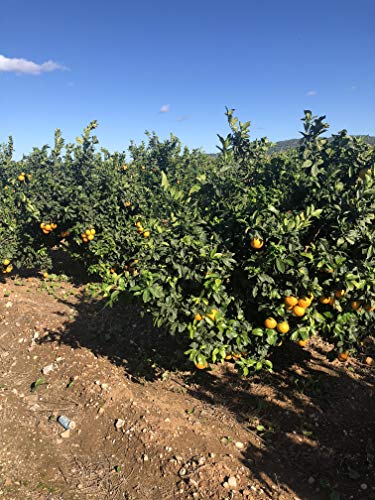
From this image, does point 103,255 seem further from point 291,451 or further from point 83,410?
point 291,451

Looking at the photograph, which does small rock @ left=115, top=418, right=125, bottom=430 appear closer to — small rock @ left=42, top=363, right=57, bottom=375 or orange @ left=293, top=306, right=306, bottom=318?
small rock @ left=42, top=363, right=57, bottom=375

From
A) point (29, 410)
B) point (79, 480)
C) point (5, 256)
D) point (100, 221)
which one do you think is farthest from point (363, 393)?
point (5, 256)

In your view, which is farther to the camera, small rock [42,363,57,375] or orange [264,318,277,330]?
small rock [42,363,57,375]

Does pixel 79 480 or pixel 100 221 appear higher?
pixel 100 221

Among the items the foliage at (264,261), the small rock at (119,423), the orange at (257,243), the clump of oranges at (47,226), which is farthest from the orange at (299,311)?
the clump of oranges at (47,226)

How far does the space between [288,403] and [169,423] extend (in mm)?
1522

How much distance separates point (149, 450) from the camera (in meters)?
3.77

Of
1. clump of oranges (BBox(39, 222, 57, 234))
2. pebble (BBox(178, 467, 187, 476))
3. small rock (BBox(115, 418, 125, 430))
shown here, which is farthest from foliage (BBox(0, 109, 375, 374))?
clump of oranges (BBox(39, 222, 57, 234))

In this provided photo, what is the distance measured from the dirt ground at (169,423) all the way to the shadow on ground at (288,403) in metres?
0.01

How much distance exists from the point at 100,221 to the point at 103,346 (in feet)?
9.52

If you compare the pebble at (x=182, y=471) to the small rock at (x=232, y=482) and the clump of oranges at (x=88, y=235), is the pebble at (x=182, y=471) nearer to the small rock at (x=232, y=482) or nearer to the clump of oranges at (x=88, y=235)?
the small rock at (x=232, y=482)

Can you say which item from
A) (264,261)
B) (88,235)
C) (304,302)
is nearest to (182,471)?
(304,302)

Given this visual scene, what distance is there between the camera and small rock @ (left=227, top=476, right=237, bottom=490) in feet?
10.9

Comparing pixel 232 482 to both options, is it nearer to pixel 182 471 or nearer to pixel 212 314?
pixel 182 471
